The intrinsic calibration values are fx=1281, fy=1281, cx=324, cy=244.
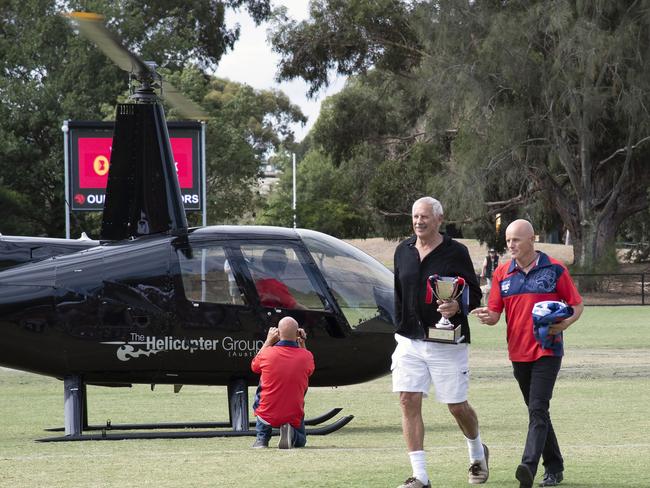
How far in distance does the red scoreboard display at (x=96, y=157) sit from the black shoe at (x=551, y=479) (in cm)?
2107

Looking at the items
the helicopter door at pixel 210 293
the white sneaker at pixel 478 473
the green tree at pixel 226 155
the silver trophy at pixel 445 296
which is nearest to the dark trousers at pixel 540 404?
the white sneaker at pixel 478 473

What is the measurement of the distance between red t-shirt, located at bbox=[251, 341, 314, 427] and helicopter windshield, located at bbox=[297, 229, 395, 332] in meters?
2.06

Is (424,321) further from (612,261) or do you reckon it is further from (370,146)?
(370,146)

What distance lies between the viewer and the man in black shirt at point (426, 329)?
8.54 meters

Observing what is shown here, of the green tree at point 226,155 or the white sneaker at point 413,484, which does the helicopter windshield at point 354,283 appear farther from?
the green tree at point 226,155

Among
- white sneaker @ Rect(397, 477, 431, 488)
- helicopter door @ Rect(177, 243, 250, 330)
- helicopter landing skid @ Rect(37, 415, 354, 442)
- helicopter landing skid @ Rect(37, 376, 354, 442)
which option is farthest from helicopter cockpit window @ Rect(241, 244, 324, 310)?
white sneaker @ Rect(397, 477, 431, 488)

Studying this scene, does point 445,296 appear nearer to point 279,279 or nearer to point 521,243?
point 521,243

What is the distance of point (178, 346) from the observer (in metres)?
13.4

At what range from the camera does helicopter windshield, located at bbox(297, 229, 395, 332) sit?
539 inches

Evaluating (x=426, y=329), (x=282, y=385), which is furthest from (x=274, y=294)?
(x=426, y=329)

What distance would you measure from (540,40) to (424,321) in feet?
139

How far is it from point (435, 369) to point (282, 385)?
10.7 feet

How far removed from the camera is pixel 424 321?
8562 millimetres

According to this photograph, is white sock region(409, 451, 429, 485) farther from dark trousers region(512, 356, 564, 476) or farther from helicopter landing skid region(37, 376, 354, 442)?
helicopter landing skid region(37, 376, 354, 442)
